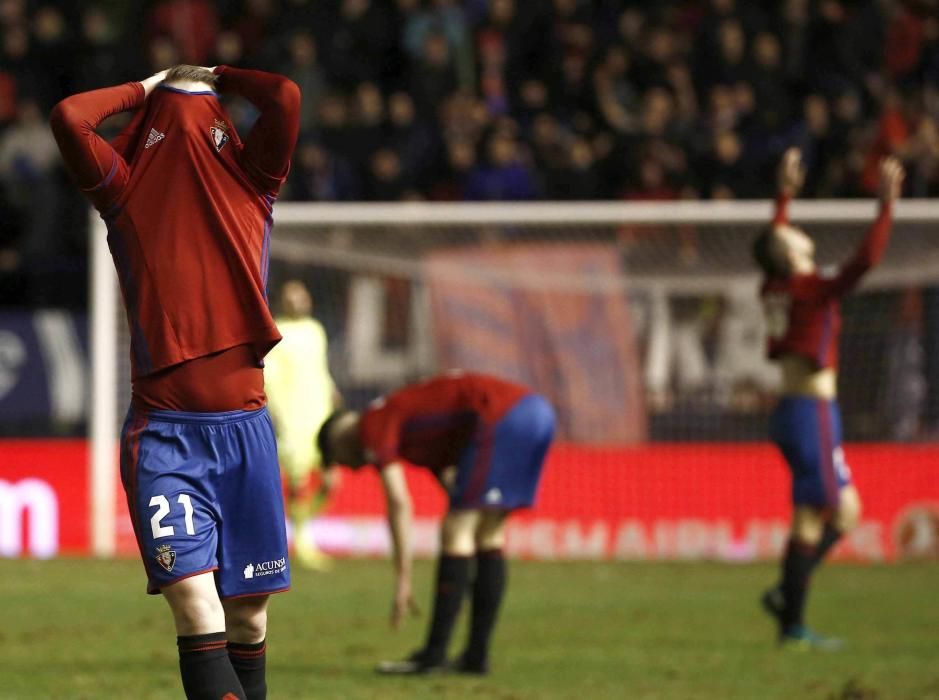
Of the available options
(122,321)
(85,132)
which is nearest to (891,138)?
(122,321)

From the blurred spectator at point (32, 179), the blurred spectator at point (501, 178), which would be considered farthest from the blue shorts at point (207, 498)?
the blurred spectator at point (32, 179)

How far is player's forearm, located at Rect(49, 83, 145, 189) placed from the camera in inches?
179

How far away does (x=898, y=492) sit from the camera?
13.2 meters

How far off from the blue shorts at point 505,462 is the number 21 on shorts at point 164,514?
125 inches

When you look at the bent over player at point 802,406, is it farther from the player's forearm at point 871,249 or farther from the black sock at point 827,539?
the player's forearm at point 871,249

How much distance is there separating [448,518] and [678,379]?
5.71 meters

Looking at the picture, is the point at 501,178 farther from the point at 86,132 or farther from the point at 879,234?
the point at 86,132

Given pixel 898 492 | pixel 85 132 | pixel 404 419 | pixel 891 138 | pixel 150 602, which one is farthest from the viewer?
pixel 891 138

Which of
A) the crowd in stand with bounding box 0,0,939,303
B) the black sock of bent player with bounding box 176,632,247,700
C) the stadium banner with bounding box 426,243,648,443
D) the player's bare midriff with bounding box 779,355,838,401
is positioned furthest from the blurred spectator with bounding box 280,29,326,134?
the black sock of bent player with bounding box 176,632,247,700

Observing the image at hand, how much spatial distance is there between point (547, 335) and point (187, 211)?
890cm

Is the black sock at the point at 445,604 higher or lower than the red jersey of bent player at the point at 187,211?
lower

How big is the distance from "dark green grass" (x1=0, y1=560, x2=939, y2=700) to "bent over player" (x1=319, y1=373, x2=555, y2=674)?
12.0 inches

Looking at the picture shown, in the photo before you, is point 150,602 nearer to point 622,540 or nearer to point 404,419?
point 404,419

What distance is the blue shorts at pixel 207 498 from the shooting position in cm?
464
